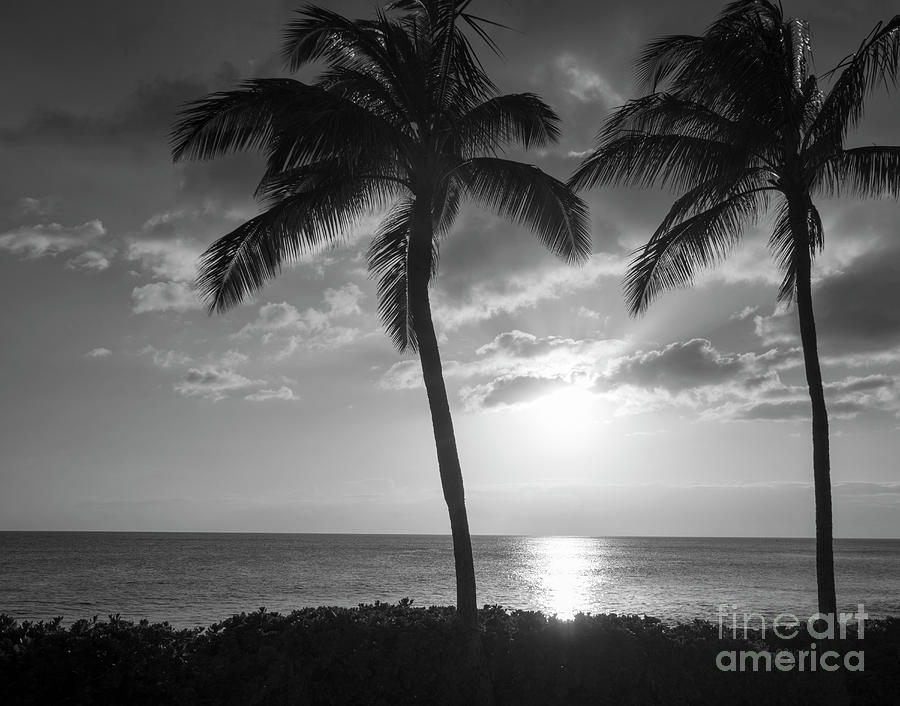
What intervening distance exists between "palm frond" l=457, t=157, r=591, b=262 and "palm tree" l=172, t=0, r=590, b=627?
2cm

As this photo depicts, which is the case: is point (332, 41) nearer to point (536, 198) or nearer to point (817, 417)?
point (536, 198)

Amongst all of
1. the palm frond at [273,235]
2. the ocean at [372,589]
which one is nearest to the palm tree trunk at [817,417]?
the palm frond at [273,235]

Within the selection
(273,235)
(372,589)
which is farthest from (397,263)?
(372,589)

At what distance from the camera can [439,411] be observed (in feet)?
34.3

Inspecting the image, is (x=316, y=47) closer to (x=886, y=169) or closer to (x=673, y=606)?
(x=886, y=169)

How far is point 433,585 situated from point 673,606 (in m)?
18.2

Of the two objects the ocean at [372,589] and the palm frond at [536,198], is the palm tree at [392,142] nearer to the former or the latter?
the palm frond at [536,198]

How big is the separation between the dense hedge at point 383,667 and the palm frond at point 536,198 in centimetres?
641

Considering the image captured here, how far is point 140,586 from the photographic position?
46.4m

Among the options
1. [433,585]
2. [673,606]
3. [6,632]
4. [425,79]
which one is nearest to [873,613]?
[673,606]

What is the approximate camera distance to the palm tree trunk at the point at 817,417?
10.8 meters

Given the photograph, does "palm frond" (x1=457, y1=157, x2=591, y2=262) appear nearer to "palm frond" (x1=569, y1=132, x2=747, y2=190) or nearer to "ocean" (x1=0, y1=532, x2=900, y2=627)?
"palm frond" (x1=569, y1=132, x2=747, y2=190)

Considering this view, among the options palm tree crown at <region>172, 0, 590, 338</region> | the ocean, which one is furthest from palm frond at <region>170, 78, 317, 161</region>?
the ocean

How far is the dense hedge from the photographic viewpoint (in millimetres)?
7684
